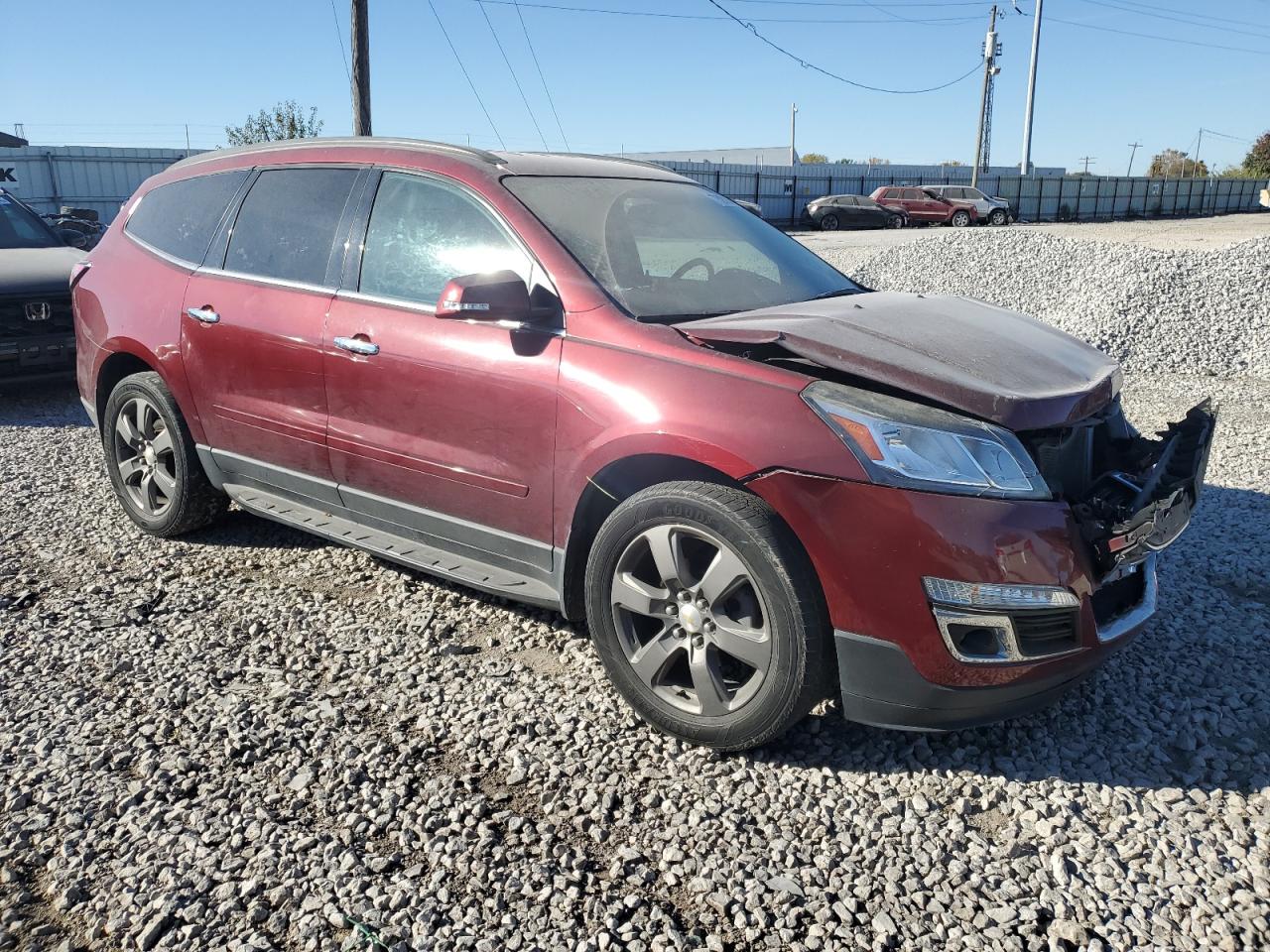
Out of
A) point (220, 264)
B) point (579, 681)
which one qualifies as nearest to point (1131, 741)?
point (579, 681)

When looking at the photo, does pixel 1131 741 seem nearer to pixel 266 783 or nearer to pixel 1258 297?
pixel 266 783

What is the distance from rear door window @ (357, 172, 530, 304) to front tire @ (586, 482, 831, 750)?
42.9 inches

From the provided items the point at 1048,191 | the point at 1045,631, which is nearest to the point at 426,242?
the point at 1045,631

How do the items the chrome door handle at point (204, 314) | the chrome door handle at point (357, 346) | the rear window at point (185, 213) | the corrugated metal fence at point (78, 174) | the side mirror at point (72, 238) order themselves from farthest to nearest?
1. the corrugated metal fence at point (78, 174)
2. the side mirror at point (72, 238)
3. the rear window at point (185, 213)
4. the chrome door handle at point (204, 314)
5. the chrome door handle at point (357, 346)

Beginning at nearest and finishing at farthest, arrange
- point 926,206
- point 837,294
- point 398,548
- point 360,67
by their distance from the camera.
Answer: point 398,548 → point 837,294 → point 360,67 → point 926,206

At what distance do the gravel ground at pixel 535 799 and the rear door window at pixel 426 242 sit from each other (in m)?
1.39

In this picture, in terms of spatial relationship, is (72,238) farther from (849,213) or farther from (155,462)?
(849,213)

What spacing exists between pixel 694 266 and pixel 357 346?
136 centimetres

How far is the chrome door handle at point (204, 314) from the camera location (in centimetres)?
428

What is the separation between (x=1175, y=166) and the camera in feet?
311

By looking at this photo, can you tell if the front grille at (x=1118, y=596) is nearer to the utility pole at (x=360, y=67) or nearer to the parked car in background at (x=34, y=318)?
the parked car in background at (x=34, y=318)

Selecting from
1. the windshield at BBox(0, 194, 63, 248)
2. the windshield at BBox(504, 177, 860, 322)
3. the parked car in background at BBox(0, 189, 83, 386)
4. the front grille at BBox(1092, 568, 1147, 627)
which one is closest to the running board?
the windshield at BBox(504, 177, 860, 322)

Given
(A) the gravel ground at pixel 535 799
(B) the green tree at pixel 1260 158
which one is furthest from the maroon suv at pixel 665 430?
(B) the green tree at pixel 1260 158

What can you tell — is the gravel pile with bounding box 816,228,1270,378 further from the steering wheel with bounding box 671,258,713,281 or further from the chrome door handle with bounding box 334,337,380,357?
the chrome door handle with bounding box 334,337,380,357
